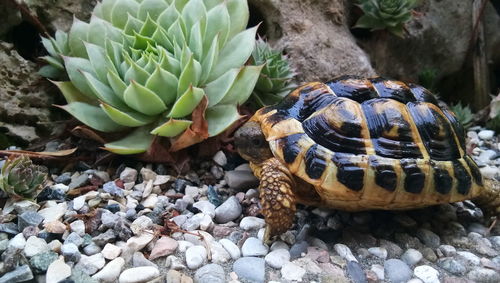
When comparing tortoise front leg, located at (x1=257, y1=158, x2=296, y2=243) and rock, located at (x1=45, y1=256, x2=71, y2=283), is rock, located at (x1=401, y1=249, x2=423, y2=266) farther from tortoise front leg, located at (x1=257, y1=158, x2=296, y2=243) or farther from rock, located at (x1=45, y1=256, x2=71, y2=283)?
rock, located at (x1=45, y1=256, x2=71, y2=283)

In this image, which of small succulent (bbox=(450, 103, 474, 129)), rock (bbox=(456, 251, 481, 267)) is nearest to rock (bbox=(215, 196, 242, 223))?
rock (bbox=(456, 251, 481, 267))

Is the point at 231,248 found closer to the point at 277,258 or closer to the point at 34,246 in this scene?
the point at 277,258

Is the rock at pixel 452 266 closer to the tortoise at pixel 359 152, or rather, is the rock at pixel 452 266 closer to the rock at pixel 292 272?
the tortoise at pixel 359 152

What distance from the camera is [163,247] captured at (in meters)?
1.45

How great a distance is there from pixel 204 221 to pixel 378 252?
0.62 meters

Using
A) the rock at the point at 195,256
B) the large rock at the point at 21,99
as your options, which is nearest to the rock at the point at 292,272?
the rock at the point at 195,256

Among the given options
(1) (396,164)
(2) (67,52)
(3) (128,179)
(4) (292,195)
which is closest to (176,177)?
(3) (128,179)

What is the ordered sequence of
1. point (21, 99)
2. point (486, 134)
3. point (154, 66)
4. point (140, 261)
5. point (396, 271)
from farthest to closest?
point (486, 134) < point (21, 99) < point (154, 66) < point (396, 271) < point (140, 261)

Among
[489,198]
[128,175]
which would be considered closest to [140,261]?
[128,175]

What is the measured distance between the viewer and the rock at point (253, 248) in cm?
151

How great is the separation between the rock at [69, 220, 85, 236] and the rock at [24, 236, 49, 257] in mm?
108

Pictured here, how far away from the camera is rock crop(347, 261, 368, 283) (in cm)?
142

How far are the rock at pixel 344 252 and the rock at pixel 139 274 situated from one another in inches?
24.2

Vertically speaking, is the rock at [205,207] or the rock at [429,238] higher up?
the rock at [205,207]
